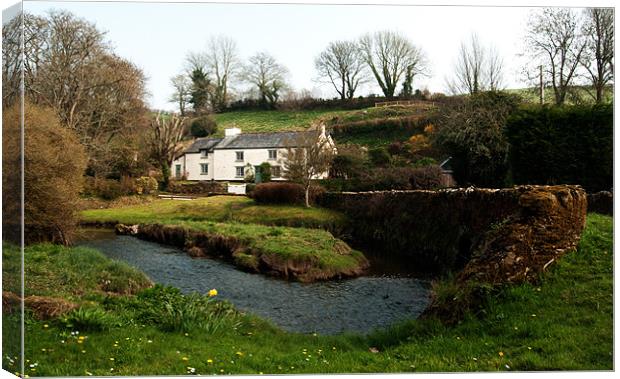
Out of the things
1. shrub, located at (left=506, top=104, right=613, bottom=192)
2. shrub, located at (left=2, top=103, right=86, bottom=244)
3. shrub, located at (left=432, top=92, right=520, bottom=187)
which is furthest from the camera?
shrub, located at (left=432, top=92, right=520, bottom=187)

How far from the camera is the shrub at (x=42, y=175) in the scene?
4.96 metres

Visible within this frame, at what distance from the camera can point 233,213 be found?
306 inches

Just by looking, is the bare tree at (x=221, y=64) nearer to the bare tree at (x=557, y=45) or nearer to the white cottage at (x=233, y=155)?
the white cottage at (x=233, y=155)

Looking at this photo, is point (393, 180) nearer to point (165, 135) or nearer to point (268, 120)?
point (268, 120)

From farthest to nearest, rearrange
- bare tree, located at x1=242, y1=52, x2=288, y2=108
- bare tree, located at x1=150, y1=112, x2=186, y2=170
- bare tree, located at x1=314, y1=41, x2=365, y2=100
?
bare tree, located at x1=150, y1=112, x2=186, y2=170, bare tree, located at x1=242, y1=52, x2=288, y2=108, bare tree, located at x1=314, y1=41, x2=365, y2=100

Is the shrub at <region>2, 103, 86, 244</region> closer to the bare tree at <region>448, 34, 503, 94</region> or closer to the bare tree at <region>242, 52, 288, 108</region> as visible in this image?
the bare tree at <region>242, 52, 288, 108</region>

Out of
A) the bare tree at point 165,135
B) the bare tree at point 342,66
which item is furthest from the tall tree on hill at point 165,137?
the bare tree at point 342,66

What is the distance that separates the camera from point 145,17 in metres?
5.89

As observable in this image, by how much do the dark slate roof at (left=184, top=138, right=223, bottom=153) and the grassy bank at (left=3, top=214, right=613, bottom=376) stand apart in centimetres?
223

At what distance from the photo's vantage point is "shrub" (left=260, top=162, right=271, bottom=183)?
7.64 m

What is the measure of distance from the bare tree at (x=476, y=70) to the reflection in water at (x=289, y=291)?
9.68 feet

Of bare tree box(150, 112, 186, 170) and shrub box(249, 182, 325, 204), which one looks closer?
bare tree box(150, 112, 186, 170)

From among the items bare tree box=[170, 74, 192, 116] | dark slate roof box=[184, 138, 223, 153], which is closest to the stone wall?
dark slate roof box=[184, 138, 223, 153]

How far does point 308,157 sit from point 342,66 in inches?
59.5
